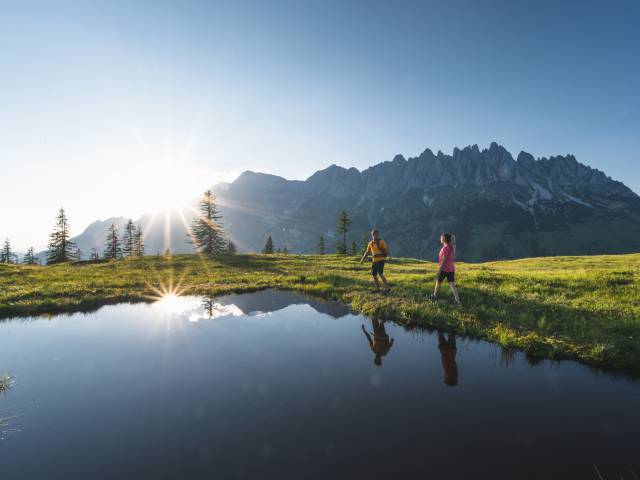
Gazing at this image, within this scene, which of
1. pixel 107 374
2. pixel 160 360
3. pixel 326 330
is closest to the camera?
pixel 107 374

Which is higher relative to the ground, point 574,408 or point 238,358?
point 238,358

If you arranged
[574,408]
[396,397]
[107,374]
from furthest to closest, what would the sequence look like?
[107,374] → [396,397] → [574,408]

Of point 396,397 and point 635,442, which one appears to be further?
point 396,397

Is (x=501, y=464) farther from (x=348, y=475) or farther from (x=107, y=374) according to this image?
(x=107, y=374)

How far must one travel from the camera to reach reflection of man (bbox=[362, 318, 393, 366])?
7.64 metres

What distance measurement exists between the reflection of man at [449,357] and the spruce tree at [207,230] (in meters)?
57.8

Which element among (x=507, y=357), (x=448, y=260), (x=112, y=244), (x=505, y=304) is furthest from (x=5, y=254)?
(x=507, y=357)

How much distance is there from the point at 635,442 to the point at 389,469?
3843mm

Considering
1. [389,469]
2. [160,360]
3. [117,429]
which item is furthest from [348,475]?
[160,360]

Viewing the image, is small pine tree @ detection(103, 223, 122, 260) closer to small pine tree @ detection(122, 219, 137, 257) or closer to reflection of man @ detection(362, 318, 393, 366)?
small pine tree @ detection(122, 219, 137, 257)

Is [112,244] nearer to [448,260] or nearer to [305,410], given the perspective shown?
[448,260]

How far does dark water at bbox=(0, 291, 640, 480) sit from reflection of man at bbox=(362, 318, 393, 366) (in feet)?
0.26

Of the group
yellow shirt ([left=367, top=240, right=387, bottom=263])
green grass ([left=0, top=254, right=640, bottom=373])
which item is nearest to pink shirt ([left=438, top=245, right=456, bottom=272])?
green grass ([left=0, top=254, right=640, bottom=373])

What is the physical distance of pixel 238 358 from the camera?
24.0ft
